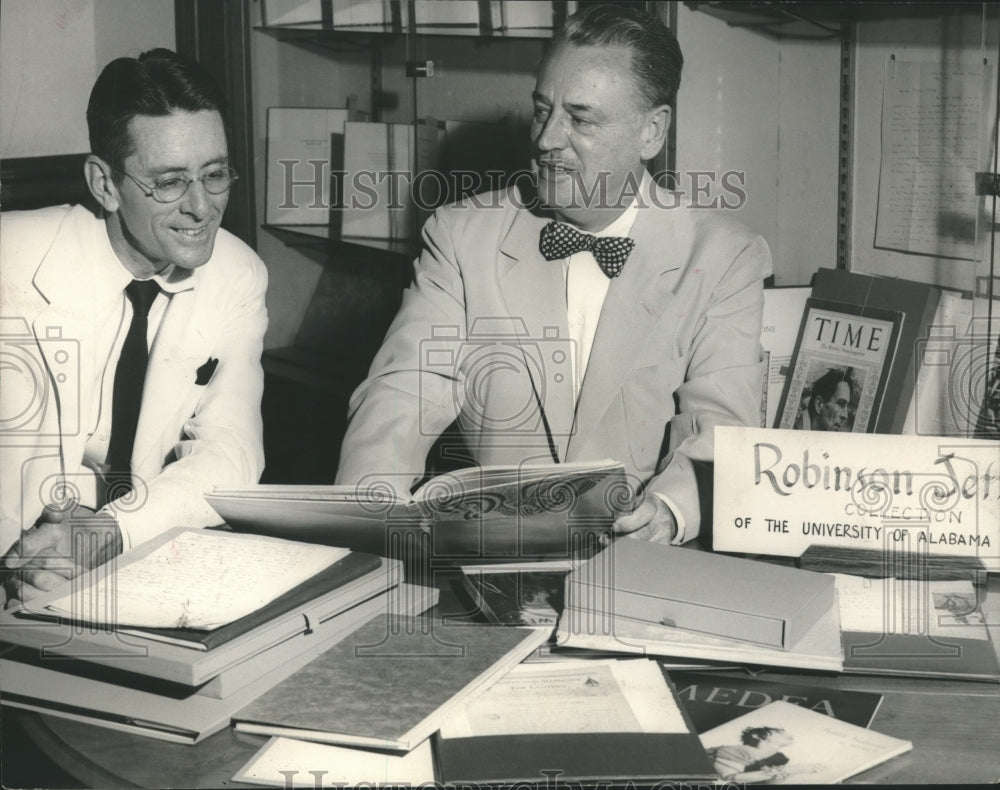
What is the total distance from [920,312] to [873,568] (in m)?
0.86

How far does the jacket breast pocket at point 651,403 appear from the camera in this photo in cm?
204

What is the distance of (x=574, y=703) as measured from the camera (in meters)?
1.08

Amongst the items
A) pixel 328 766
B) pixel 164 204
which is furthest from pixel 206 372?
pixel 328 766

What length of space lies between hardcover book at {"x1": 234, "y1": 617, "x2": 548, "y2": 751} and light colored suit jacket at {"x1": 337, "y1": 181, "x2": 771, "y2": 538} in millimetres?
802

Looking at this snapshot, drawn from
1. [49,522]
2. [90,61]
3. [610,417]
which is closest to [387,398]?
[610,417]

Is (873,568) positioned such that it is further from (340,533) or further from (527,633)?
(340,533)

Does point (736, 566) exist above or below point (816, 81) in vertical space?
below

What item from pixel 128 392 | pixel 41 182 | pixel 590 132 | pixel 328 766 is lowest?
pixel 328 766

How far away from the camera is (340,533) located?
1436 millimetres

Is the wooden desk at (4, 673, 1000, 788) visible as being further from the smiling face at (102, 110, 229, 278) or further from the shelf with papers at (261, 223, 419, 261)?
the shelf with papers at (261, 223, 419, 261)

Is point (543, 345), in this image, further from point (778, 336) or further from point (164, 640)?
point (164, 640)

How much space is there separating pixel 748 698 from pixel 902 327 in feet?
3.94

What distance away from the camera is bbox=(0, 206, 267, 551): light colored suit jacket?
68.6 inches

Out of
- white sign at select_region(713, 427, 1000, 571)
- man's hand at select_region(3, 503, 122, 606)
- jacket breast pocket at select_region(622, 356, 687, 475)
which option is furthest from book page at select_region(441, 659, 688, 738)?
jacket breast pocket at select_region(622, 356, 687, 475)
